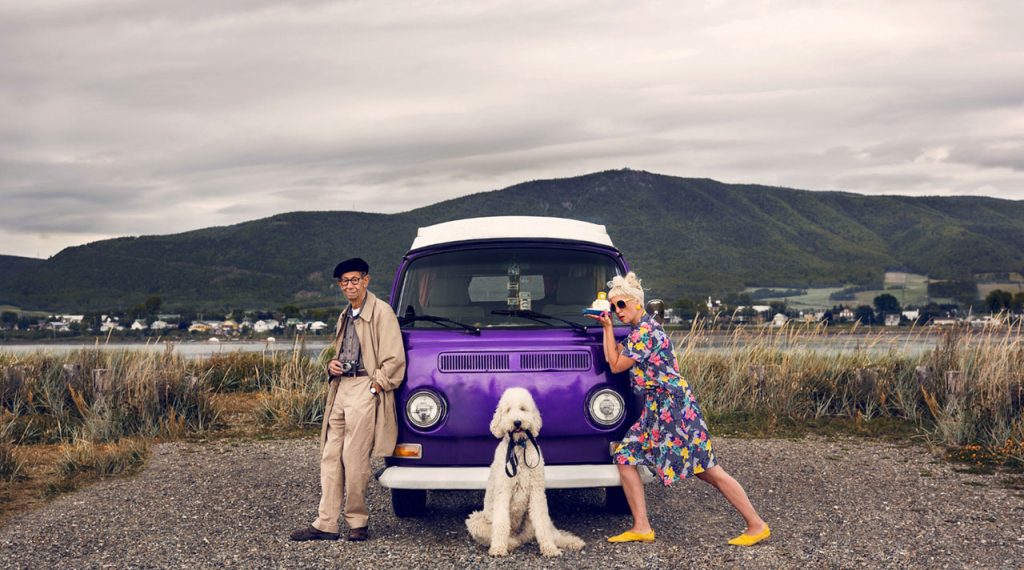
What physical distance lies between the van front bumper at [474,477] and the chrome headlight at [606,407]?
0.31 metres

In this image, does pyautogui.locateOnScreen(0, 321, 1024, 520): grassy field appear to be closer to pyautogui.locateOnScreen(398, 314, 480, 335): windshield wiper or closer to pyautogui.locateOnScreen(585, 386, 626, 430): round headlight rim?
pyautogui.locateOnScreen(398, 314, 480, 335): windshield wiper

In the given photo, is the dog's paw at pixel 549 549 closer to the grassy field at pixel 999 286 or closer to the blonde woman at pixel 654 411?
the blonde woman at pixel 654 411

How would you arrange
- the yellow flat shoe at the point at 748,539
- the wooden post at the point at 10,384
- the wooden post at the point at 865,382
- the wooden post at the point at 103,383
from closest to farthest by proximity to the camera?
the yellow flat shoe at the point at 748,539, the wooden post at the point at 103,383, the wooden post at the point at 865,382, the wooden post at the point at 10,384

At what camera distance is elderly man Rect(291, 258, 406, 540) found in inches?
240

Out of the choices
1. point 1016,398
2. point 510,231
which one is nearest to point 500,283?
point 510,231

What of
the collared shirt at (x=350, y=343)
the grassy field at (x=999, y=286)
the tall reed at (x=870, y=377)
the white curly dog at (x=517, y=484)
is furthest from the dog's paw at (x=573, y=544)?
the grassy field at (x=999, y=286)

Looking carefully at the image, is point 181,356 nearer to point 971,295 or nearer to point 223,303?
point 223,303

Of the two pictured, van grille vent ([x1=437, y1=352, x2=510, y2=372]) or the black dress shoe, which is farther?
the black dress shoe

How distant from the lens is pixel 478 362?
19.9ft

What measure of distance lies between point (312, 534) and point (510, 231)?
8.86 ft

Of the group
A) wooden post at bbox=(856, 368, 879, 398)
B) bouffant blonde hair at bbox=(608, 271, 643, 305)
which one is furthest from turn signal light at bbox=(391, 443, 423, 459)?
wooden post at bbox=(856, 368, 879, 398)

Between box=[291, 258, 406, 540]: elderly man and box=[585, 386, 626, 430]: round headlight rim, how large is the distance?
1274 mm

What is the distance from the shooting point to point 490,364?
238 inches

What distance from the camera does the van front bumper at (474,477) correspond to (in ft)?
19.6
